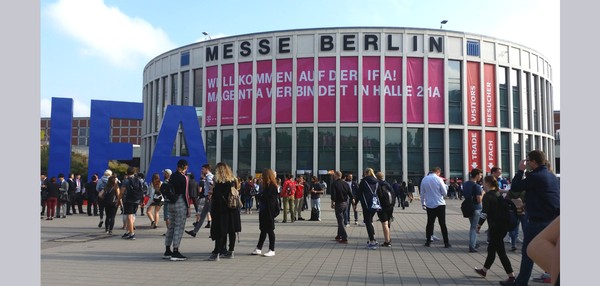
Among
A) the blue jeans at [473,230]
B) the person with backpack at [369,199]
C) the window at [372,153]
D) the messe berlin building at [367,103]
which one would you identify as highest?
the messe berlin building at [367,103]

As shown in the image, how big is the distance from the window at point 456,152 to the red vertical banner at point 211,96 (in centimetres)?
2287

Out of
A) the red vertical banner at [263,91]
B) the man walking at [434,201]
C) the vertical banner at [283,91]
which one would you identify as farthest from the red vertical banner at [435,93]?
the man walking at [434,201]

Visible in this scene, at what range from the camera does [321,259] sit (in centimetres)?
896

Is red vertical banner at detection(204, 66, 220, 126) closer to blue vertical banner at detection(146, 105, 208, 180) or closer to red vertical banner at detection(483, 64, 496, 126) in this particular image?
red vertical banner at detection(483, 64, 496, 126)

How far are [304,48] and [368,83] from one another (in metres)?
6.91

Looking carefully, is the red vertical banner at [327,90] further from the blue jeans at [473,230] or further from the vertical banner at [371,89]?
the blue jeans at [473,230]

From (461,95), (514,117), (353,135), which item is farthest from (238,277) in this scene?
(514,117)

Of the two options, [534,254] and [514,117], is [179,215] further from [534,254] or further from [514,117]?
[514,117]

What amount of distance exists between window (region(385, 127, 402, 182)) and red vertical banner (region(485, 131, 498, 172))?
8555mm

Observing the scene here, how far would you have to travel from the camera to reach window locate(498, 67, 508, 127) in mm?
47438

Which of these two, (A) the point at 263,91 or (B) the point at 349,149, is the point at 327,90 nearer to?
(B) the point at 349,149

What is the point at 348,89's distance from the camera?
148 feet

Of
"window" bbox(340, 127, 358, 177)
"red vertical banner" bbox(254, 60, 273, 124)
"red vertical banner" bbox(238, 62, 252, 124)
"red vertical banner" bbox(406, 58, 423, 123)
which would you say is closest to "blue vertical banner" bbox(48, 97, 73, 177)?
"red vertical banner" bbox(254, 60, 273, 124)

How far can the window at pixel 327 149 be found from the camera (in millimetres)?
45062
